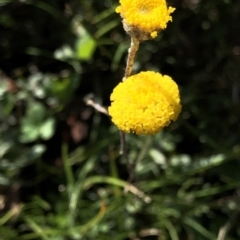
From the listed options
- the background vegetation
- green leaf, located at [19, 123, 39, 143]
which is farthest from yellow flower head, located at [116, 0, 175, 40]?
green leaf, located at [19, 123, 39, 143]

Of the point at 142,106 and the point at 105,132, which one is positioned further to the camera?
the point at 105,132

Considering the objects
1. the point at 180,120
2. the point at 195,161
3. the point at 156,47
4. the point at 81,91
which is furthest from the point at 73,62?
the point at 195,161

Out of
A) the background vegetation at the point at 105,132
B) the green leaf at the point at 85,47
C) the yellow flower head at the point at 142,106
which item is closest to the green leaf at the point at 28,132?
the background vegetation at the point at 105,132

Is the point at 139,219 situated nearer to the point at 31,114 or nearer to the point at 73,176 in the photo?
the point at 73,176

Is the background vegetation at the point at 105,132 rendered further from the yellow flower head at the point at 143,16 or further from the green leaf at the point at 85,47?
the yellow flower head at the point at 143,16

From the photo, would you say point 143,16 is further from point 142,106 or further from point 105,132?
point 105,132

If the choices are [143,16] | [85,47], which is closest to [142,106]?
[143,16]

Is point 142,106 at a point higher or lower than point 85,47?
higher
